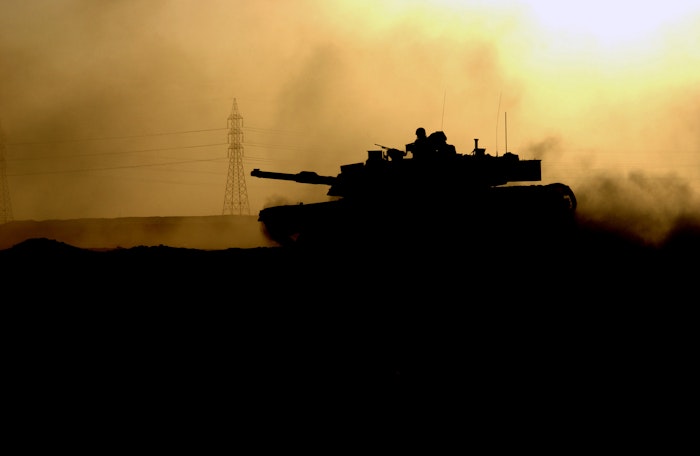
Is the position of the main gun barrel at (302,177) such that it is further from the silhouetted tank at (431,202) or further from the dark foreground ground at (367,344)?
the dark foreground ground at (367,344)

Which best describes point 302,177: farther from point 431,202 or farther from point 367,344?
point 367,344

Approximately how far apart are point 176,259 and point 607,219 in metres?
11.1

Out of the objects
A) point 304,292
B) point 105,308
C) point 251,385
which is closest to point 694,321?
point 304,292

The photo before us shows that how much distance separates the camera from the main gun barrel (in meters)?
20.9

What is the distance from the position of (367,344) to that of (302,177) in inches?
338

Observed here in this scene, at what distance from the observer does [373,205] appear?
1723cm

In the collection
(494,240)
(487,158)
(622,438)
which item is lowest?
(622,438)

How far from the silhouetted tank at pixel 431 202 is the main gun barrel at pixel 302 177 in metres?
0.40

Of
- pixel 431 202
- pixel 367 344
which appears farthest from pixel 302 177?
pixel 367 344

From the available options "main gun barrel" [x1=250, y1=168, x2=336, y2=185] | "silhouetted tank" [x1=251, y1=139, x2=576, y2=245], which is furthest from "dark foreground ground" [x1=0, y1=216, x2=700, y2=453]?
"main gun barrel" [x1=250, y1=168, x2=336, y2=185]

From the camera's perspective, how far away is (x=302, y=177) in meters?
21.5

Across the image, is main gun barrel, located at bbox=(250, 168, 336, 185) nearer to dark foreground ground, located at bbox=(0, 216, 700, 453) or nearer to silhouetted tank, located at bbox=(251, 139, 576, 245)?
silhouetted tank, located at bbox=(251, 139, 576, 245)

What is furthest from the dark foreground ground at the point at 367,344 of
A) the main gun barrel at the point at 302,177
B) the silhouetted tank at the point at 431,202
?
the main gun barrel at the point at 302,177

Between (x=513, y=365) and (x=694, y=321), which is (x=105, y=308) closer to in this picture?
(x=513, y=365)
